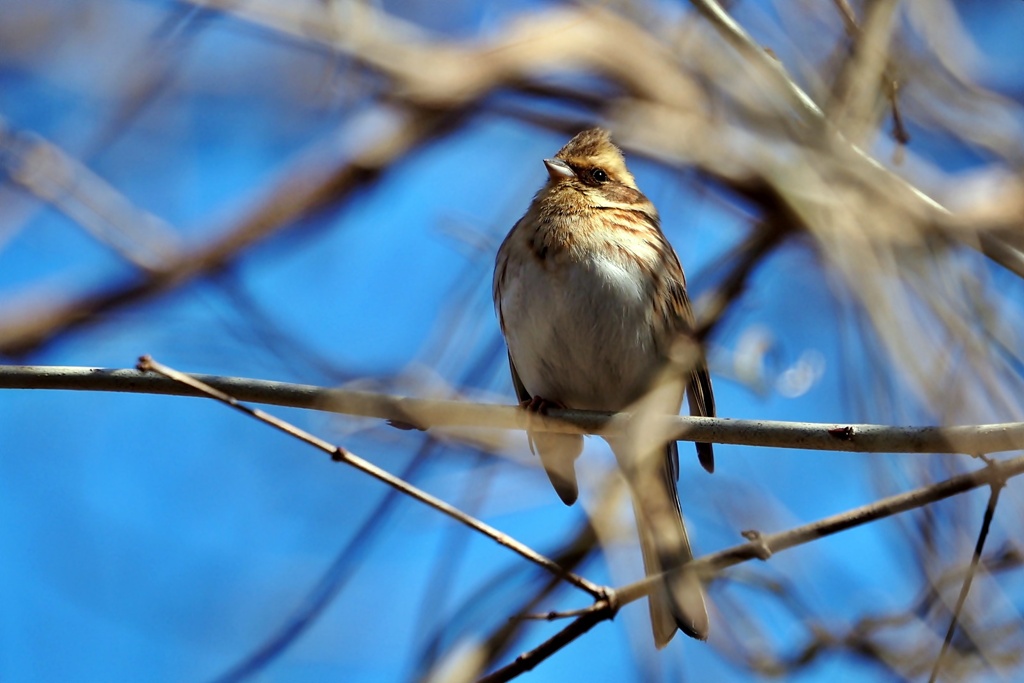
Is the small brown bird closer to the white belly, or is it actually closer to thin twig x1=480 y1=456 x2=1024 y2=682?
the white belly

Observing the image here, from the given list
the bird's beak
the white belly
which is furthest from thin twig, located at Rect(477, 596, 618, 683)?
the bird's beak

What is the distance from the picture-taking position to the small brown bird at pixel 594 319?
4531mm

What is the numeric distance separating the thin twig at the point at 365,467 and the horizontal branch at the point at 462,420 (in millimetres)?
128

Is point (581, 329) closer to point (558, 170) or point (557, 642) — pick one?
point (558, 170)

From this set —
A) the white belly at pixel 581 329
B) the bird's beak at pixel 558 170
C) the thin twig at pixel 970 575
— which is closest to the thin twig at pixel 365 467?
the thin twig at pixel 970 575

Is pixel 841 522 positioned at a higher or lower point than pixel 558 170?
lower

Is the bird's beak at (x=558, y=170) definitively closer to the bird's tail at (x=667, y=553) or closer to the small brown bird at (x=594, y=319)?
the small brown bird at (x=594, y=319)

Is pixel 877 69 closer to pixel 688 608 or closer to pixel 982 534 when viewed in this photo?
pixel 982 534

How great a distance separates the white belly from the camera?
454 centimetres

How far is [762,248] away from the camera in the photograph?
5703 millimetres

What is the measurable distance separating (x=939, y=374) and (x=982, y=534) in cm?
41

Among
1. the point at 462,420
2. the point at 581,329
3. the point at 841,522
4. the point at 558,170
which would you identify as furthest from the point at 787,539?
the point at 558,170

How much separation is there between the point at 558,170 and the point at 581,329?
33.3 inches

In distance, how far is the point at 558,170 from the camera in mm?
4949
